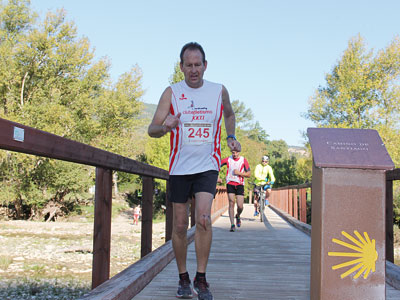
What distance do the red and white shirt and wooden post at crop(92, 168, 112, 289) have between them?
6.01 meters

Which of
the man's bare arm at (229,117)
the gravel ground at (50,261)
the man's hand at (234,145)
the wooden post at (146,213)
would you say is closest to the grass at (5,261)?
the gravel ground at (50,261)

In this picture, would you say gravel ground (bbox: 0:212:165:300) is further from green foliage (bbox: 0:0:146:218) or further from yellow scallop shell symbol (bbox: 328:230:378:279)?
yellow scallop shell symbol (bbox: 328:230:378:279)

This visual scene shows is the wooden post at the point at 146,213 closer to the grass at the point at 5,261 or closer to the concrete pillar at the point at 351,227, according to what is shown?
the concrete pillar at the point at 351,227

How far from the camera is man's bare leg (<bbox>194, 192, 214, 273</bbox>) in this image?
3.42 metres

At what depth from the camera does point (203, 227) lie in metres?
3.47

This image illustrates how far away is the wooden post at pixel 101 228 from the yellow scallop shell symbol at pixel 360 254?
1467 mm

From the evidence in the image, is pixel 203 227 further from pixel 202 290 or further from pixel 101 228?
pixel 101 228

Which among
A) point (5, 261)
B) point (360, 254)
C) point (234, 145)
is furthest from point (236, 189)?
point (5, 261)

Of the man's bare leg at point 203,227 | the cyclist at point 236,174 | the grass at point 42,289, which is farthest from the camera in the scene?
the grass at point 42,289

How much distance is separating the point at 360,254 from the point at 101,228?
163cm

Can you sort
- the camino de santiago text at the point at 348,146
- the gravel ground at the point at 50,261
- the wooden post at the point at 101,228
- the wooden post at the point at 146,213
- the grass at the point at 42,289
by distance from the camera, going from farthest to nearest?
1. the gravel ground at the point at 50,261
2. the grass at the point at 42,289
3. the wooden post at the point at 146,213
4. the wooden post at the point at 101,228
5. the camino de santiago text at the point at 348,146

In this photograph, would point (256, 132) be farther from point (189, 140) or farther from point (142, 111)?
point (189, 140)

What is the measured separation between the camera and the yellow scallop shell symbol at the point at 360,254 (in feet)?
8.69

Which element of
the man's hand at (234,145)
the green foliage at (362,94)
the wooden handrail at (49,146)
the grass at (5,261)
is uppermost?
the green foliage at (362,94)
